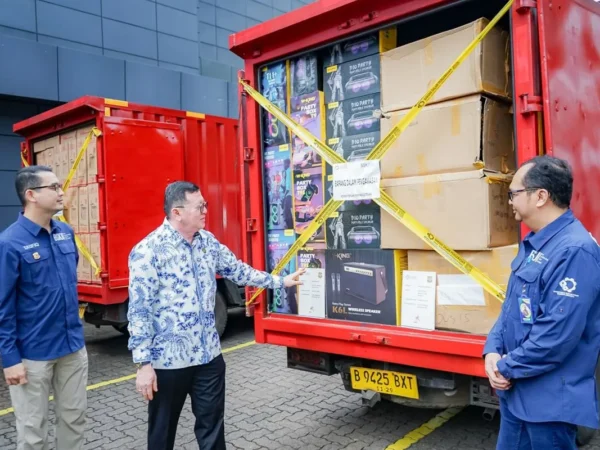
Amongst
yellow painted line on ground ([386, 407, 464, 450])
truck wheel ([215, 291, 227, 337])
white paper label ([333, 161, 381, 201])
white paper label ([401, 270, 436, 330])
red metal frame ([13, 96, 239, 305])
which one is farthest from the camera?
truck wheel ([215, 291, 227, 337])

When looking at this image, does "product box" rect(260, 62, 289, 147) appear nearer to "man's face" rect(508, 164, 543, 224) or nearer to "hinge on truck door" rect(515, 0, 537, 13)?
"hinge on truck door" rect(515, 0, 537, 13)

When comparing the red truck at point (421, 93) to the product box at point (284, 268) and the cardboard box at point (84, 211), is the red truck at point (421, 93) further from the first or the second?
the cardboard box at point (84, 211)

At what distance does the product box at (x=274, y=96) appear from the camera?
147 inches

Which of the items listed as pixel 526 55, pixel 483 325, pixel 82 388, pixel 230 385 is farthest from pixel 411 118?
pixel 230 385

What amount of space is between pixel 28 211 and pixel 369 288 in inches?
82.3

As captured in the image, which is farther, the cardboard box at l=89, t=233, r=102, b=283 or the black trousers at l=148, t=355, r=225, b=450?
the cardboard box at l=89, t=233, r=102, b=283

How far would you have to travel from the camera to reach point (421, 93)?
9.95 ft

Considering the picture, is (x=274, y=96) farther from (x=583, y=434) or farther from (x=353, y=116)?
(x=583, y=434)

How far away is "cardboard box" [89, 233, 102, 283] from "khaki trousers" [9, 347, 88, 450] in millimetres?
2886

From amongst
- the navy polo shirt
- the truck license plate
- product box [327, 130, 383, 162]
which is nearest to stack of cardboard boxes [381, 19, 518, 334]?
product box [327, 130, 383, 162]

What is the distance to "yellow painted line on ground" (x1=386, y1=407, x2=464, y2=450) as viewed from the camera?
3654 mm

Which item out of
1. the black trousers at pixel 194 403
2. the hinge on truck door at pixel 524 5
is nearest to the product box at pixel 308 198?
the black trousers at pixel 194 403

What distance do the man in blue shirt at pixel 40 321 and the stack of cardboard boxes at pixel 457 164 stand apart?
6.48 ft

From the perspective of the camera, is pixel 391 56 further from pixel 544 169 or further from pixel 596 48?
pixel 544 169
